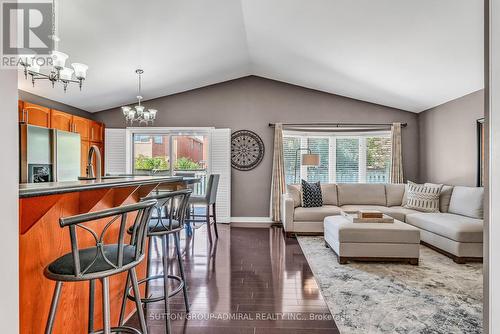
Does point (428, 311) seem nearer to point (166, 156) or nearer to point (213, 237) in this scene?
point (213, 237)

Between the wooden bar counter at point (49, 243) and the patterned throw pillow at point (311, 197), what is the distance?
3.65 metres

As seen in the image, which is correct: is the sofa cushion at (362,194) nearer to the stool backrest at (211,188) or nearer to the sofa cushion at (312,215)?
the sofa cushion at (312,215)

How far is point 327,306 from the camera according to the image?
7.88ft

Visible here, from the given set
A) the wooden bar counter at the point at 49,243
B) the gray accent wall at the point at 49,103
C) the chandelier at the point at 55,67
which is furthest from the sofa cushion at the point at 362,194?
the gray accent wall at the point at 49,103

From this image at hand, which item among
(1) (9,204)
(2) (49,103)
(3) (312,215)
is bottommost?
(3) (312,215)

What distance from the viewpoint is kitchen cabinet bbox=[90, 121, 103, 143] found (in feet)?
18.6

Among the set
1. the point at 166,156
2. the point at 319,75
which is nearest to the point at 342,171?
the point at 319,75

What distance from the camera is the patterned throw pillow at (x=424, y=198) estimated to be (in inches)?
179

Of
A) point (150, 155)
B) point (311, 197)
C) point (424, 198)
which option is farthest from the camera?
point (150, 155)

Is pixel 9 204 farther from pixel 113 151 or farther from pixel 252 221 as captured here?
pixel 113 151

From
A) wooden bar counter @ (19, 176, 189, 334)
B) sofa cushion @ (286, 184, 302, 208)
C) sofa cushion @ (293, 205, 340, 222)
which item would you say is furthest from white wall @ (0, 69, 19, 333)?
sofa cushion @ (286, 184, 302, 208)

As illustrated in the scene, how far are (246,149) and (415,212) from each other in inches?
131

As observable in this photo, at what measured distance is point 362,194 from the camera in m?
5.42

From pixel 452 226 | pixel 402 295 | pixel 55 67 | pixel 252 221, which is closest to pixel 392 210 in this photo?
pixel 452 226
